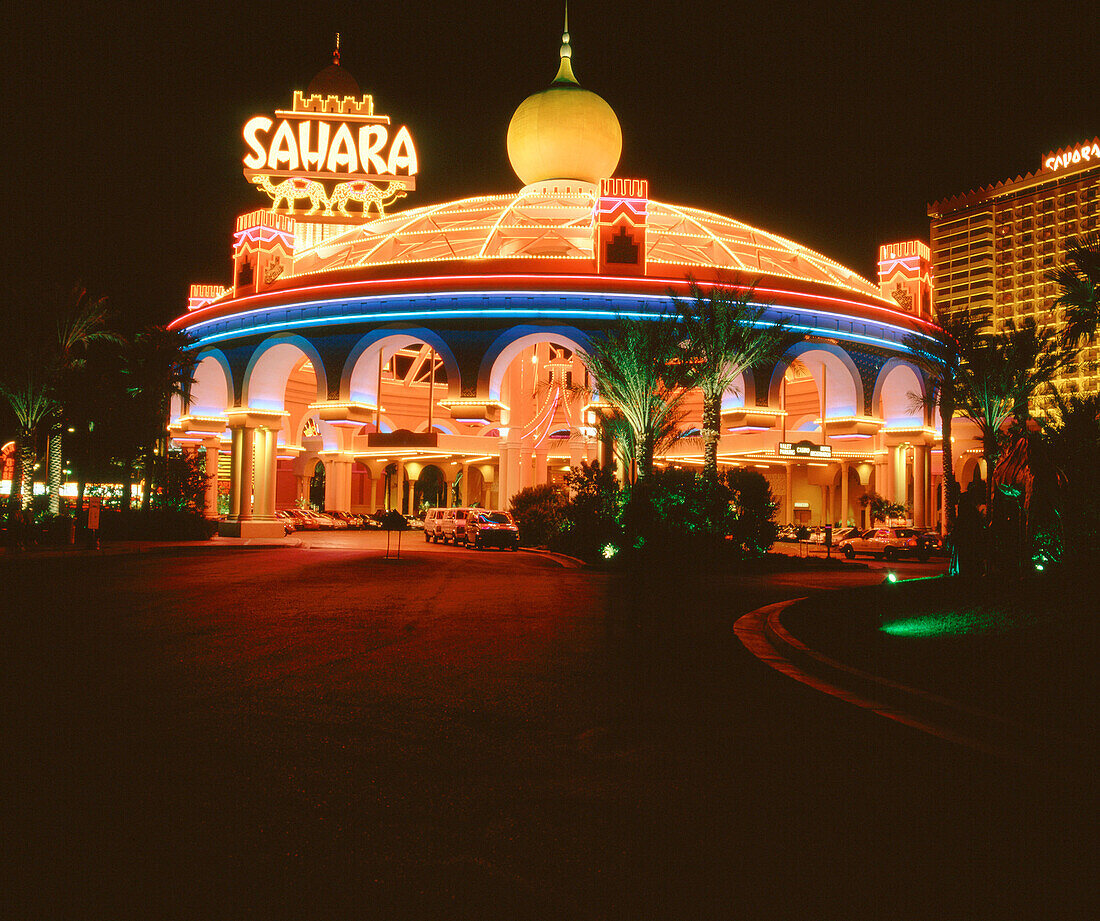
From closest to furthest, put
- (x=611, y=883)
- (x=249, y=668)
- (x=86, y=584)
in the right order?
(x=611, y=883) < (x=249, y=668) < (x=86, y=584)

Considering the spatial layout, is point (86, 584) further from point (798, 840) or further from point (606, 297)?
point (606, 297)

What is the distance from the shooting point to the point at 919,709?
7926 mm

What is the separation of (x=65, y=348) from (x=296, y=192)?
17.5 m

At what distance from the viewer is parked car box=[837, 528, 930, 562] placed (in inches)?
1462

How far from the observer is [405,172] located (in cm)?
4819

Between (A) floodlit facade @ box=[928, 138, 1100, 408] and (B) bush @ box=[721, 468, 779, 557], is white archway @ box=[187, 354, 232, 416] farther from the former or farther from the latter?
(A) floodlit facade @ box=[928, 138, 1100, 408]

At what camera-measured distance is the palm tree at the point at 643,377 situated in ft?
92.4

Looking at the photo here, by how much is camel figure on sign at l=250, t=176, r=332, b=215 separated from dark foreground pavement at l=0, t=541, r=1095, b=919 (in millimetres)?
40246

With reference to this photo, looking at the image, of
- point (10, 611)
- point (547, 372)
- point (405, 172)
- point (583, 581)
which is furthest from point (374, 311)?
point (10, 611)

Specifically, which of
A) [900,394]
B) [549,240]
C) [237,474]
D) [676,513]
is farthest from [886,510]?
[237,474]

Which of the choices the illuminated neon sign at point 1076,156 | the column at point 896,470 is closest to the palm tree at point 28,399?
the column at point 896,470

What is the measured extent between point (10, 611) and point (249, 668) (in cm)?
607

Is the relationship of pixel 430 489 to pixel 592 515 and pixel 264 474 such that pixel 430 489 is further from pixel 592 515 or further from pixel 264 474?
pixel 592 515

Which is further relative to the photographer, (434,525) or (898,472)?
(898,472)
